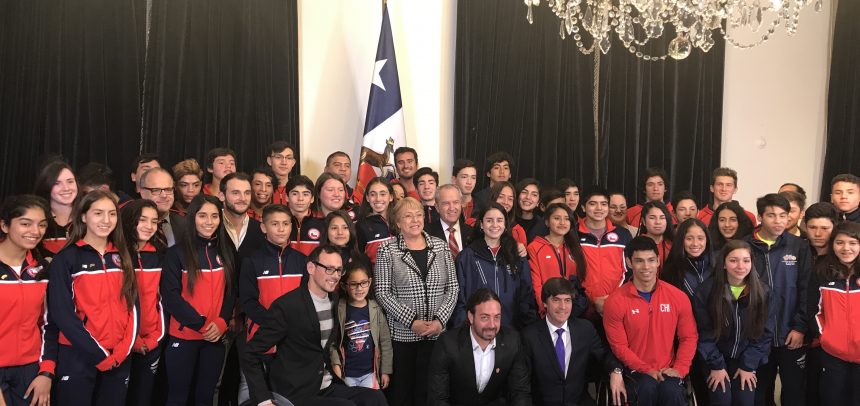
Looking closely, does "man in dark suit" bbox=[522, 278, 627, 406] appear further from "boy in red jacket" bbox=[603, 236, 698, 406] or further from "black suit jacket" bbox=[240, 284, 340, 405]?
"black suit jacket" bbox=[240, 284, 340, 405]

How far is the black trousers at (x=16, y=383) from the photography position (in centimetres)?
326

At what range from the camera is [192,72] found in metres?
5.35

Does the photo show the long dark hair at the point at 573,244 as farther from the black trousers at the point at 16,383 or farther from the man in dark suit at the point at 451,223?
the black trousers at the point at 16,383

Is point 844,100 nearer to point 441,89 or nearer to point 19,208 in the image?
point 441,89

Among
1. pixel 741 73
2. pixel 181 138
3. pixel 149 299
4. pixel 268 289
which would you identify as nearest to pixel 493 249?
pixel 268 289

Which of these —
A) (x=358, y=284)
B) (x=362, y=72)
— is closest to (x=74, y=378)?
(x=358, y=284)

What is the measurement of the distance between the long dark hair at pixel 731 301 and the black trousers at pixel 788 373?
404 millimetres

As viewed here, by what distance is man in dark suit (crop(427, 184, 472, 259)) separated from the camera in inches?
173

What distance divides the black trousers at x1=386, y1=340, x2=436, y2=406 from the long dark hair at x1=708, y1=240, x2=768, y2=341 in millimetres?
1498

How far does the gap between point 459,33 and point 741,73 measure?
2.83m

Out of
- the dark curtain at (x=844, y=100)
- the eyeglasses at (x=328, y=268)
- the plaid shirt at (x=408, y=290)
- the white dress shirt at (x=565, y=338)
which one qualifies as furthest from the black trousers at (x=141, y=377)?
the dark curtain at (x=844, y=100)

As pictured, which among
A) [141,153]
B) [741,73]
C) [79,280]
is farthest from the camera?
[741,73]

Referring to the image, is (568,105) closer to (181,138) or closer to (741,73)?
(741,73)

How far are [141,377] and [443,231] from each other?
1.81 meters
